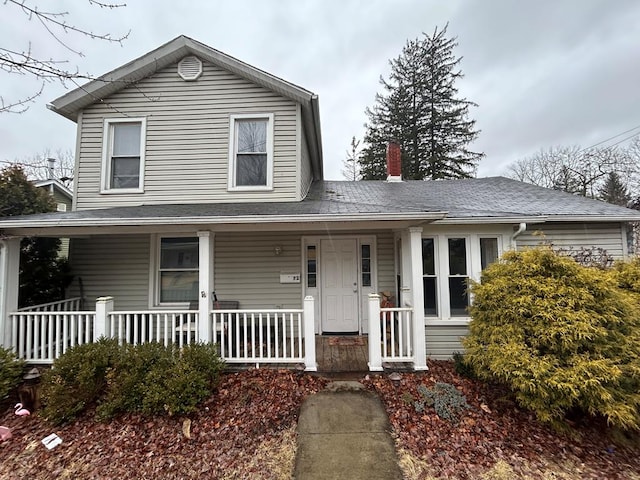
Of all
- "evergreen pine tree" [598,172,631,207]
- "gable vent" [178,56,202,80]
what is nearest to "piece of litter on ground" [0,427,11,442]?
"gable vent" [178,56,202,80]

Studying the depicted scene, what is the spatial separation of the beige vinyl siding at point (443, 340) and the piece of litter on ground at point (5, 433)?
615 cm

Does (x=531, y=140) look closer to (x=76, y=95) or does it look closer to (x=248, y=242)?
(x=248, y=242)

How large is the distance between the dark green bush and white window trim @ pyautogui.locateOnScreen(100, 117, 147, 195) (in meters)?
3.57

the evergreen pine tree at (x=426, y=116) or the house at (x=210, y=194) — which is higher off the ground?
the evergreen pine tree at (x=426, y=116)

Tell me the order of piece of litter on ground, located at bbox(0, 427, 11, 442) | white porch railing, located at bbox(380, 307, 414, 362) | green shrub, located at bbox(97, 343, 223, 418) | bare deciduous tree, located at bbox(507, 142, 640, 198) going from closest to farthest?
piece of litter on ground, located at bbox(0, 427, 11, 442)
green shrub, located at bbox(97, 343, 223, 418)
white porch railing, located at bbox(380, 307, 414, 362)
bare deciduous tree, located at bbox(507, 142, 640, 198)

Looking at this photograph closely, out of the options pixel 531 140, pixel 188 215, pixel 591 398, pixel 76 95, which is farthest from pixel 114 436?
pixel 531 140

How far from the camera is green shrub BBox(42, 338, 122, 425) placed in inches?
147

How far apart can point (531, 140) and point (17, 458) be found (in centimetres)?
2946

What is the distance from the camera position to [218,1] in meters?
7.16

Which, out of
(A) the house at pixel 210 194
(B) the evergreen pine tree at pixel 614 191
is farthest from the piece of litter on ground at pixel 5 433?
(B) the evergreen pine tree at pixel 614 191

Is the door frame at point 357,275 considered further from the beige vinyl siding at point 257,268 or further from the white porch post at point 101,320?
the white porch post at point 101,320

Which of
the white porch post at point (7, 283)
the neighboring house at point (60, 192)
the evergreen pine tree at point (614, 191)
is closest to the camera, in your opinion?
the white porch post at point (7, 283)

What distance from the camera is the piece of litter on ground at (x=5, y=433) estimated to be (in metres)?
3.58

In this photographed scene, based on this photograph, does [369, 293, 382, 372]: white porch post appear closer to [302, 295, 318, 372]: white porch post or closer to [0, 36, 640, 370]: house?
[302, 295, 318, 372]: white porch post
